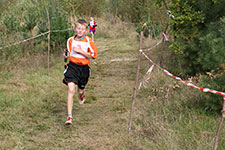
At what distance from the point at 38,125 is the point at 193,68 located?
12.6 feet

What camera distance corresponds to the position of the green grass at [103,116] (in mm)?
3586

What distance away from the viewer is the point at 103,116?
15.4 ft

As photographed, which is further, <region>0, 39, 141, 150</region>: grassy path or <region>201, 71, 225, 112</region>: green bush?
<region>201, 71, 225, 112</region>: green bush

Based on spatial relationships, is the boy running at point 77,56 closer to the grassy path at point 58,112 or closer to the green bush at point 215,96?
the grassy path at point 58,112

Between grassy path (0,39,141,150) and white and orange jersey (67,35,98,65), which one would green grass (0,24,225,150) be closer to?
grassy path (0,39,141,150)

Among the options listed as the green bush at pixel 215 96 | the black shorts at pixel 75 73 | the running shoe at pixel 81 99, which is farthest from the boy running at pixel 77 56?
the green bush at pixel 215 96

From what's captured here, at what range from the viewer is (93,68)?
27.9ft

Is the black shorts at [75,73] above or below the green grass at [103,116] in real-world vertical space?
above

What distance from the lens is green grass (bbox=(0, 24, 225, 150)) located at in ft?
11.8

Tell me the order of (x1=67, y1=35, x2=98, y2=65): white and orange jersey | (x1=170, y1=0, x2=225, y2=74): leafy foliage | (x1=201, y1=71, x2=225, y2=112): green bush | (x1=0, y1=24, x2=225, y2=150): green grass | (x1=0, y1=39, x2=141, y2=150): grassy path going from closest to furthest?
(x1=0, y1=24, x2=225, y2=150): green grass
(x1=0, y1=39, x2=141, y2=150): grassy path
(x1=201, y1=71, x2=225, y2=112): green bush
(x1=67, y1=35, x2=98, y2=65): white and orange jersey
(x1=170, y1=0, x2=225, y2=74): leafy foliage

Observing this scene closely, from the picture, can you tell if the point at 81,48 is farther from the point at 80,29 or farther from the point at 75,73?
→ the point at 75,73

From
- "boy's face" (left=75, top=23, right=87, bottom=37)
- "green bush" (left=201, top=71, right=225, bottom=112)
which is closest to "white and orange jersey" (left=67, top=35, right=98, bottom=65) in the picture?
"boy's face" (left=75, top=23, right=87, bottom=37)

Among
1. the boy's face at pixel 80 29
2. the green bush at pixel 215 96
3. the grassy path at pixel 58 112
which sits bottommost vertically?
the grassy path at pixel 58 112

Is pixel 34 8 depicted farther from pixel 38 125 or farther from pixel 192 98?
pixel 192 98
